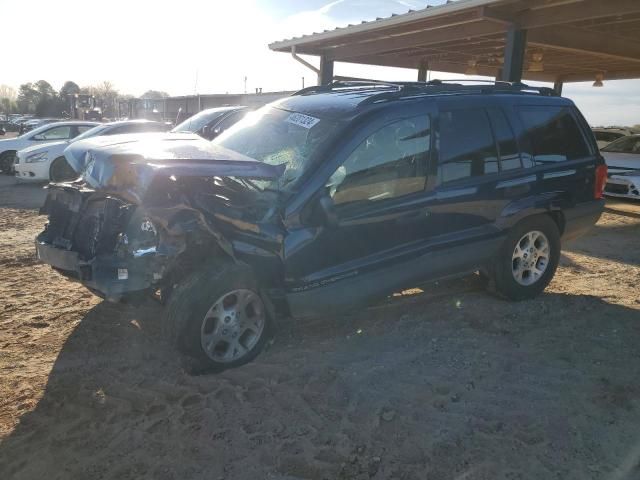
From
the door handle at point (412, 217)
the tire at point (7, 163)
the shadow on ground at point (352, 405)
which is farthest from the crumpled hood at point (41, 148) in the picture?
the door handle at point (412, 217)

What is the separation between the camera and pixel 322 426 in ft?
9.30

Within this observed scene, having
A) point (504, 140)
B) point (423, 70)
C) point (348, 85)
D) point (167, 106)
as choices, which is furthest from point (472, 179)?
point (167, 106)

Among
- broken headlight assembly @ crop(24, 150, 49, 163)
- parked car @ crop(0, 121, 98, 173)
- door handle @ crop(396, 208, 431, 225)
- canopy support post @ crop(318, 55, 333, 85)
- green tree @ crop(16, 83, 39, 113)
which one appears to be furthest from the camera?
green tree @ crop(16, 83, 39, 113)

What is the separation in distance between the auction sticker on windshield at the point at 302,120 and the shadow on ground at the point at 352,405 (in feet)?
5.27

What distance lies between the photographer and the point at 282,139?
12.7 feet

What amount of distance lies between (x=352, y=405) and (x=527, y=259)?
257 cm

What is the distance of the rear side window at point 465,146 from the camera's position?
3.98 meters

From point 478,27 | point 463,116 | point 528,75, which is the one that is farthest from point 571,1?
point 528,75

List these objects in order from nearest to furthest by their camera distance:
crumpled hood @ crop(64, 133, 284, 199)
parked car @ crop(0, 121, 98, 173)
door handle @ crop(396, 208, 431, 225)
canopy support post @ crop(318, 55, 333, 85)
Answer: crumpled hood @ crop(64, 133, 284, 199), door handle @ crop(396, 208, 431, 225), parked car @ crop(0, 121, 98, 173), canopy support post @ crop(318, 55, 333, 85)

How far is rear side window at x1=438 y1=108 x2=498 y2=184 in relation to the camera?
13.1 ft

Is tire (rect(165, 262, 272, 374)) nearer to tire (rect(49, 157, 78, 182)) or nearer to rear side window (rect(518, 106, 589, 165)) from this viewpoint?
rear side window (rect(518, 106, 589, 165))

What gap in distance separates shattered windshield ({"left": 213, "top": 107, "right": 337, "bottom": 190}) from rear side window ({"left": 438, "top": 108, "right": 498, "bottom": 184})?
95 cm

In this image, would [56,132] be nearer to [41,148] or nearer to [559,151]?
[41,148]

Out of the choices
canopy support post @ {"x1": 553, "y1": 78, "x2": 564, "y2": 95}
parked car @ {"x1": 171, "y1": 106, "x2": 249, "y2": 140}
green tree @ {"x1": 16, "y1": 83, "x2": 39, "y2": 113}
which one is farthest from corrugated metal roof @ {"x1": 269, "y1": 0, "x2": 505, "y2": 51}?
green tree @ {"x1": 16, "y1": 83, "x2": 39, "y2": 113}
